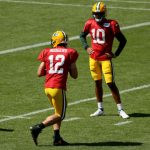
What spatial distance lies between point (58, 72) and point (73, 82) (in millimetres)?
7104

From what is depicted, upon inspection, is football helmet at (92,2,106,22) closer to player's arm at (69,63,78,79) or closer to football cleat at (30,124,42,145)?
player's arm at (69,63,78,79)

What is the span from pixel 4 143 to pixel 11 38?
13.6 metres

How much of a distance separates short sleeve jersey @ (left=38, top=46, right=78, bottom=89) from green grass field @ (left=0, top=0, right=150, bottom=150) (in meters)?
1.19

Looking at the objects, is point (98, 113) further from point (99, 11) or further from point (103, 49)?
point (99, 11)

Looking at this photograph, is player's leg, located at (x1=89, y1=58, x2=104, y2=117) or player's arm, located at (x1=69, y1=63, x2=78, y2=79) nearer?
player's arm, located at (x1=69, y1=63, x2=78, y2=79)

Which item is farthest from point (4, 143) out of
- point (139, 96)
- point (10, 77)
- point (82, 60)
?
point (82, 60)

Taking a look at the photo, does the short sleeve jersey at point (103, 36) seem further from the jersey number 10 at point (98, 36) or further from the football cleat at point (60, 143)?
the football cleat at point (60, 143)

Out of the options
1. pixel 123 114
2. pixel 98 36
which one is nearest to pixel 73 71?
pixel 123 114

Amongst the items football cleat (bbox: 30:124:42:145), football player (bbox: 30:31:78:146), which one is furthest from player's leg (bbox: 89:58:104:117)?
football cleat (bbox: 30:124:42:145)

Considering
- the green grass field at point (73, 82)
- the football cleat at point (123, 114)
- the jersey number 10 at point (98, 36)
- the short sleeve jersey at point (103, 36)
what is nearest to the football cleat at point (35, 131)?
the green grass field at point (73, 82)

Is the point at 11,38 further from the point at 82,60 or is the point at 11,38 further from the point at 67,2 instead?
the point at 67,2

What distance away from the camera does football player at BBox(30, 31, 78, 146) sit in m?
17.2

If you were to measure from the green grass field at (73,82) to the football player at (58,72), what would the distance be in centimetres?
58

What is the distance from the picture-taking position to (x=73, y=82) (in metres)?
24.5
